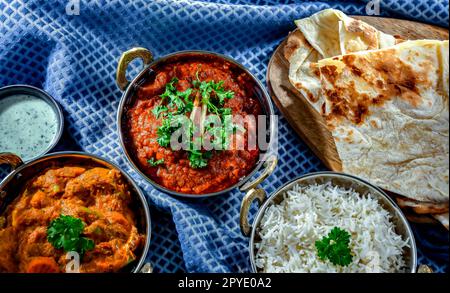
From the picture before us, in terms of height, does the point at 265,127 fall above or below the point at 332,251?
above

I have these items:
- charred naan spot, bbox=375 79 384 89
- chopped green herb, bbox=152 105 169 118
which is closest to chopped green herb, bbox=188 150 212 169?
chopped green herb, bbox=152 105 169 118

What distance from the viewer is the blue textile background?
341cm

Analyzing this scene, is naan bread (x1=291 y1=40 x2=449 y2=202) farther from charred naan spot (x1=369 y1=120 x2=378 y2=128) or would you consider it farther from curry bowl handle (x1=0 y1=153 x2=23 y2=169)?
curry bowl handle (x1=0 y1=153 x2=23 y2=169)

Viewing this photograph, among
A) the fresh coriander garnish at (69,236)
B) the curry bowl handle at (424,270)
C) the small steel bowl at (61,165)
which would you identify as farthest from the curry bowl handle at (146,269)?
the curry bowl handle at (424,270)

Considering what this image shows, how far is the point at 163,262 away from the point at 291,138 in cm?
107

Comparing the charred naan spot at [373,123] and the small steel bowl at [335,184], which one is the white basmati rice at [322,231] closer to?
the small steel bowl at [335,184]

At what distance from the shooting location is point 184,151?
310cm

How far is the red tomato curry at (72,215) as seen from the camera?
2.85m

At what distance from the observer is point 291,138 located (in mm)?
3461

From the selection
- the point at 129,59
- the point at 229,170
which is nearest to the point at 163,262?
the point at 229,170

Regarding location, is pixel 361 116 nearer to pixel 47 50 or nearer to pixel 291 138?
pixel 291 138

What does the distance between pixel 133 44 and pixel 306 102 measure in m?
1.17
